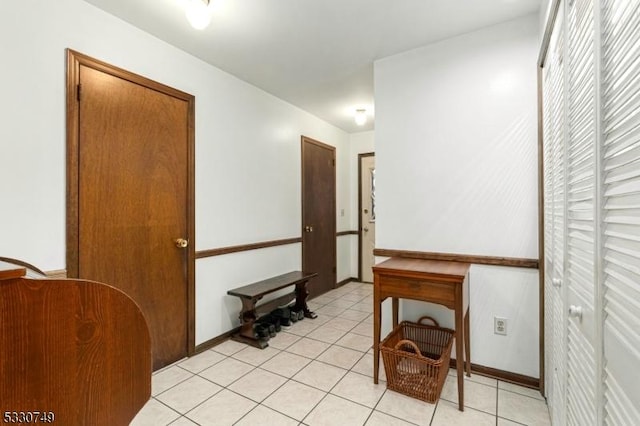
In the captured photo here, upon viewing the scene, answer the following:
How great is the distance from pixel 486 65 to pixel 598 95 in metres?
1.73

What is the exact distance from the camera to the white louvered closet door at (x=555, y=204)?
49.6 inches

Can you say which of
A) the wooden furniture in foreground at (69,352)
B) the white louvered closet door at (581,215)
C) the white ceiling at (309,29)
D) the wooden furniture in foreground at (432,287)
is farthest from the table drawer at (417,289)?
the white ceiling at (309,29)

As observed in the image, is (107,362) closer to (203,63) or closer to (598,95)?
(598,95)

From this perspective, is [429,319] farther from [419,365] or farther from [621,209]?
[621,209]

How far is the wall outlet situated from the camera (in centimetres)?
212

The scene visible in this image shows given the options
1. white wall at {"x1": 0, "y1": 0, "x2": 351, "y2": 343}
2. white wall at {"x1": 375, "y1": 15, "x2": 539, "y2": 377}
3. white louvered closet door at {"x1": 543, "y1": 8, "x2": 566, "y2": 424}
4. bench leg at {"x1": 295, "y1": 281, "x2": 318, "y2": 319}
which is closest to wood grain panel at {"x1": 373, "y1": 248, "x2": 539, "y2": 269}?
white wall at {"x1": 375, "y1": 15, "x2": 539, "y2": 377}

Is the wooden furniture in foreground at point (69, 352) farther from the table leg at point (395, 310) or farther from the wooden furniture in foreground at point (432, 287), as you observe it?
the table leg at point (395, 310)

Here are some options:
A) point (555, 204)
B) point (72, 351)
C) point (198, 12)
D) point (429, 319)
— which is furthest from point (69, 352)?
point (429, 319)

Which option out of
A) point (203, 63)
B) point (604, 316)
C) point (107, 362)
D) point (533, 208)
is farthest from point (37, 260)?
point (533, 208)

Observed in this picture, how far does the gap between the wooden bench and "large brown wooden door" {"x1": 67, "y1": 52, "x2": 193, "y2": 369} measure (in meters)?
0.47

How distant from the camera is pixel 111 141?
6.64ft

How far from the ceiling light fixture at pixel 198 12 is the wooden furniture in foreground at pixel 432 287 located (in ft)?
6.29

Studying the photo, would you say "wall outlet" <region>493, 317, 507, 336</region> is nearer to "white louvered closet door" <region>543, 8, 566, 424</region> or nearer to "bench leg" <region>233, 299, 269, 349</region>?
"white louvered closet door" <region>543, 8, 566, 424</region>

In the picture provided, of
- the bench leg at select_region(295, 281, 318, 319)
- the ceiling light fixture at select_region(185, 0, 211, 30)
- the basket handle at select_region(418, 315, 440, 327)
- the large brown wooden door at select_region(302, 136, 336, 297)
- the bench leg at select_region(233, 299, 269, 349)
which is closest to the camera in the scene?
the ceiling light fixture at select_region(185, 0, 211, 30)
